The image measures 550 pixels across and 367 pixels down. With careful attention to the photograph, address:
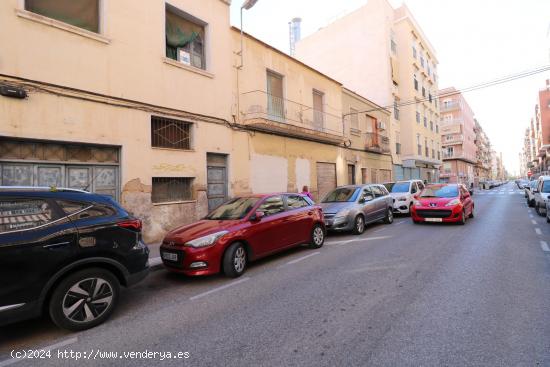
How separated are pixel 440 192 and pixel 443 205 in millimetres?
1120

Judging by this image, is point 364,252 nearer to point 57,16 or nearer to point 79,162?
point 79,162

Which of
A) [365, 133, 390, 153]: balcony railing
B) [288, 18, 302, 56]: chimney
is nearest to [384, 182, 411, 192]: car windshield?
[365, 133, 390, 153]: balcony railing

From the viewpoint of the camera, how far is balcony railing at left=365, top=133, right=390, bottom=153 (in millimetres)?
20797

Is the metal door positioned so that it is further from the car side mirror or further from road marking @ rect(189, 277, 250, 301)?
road marking @ rect(189, 277, 250, 301)

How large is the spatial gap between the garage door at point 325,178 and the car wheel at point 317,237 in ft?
26.8

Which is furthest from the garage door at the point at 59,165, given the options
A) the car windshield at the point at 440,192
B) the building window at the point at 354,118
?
the building window at the point at 354,118

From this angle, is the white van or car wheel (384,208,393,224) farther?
the white van

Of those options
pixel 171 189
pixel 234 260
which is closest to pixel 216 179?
pixel 171 189

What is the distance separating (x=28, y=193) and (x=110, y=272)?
1.34 meters

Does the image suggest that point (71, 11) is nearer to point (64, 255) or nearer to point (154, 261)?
point (154, 261)

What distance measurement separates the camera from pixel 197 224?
5.96 m

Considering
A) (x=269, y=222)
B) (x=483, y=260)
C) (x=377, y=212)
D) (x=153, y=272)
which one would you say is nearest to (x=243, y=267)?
(x=269, y=222)

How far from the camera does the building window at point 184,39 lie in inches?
390

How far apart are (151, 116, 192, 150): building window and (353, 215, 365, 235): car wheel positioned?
232 inches
